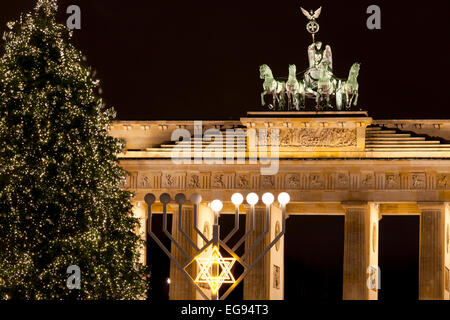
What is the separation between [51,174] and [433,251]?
2751cm

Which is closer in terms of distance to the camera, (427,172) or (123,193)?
(123,193)

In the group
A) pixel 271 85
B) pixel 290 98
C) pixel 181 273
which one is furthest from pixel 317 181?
pixel 181 273

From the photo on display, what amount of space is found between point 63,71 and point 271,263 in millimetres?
25206

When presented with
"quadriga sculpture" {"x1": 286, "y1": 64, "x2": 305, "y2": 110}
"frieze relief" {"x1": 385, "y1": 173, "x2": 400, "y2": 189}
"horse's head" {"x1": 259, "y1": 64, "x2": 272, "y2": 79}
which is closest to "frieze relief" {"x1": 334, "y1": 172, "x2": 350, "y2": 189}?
"frieze relief" {"x1": 385, "y1": 173, "x2": 400, "y2": 189}

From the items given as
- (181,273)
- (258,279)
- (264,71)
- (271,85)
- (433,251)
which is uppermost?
(264,71)

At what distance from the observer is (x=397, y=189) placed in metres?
62.4

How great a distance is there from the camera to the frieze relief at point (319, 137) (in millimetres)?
62906

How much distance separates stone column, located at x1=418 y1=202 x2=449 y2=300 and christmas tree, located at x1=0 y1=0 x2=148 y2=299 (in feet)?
80.6

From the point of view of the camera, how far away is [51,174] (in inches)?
1519

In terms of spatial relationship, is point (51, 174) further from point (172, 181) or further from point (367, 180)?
point (367, 180)
